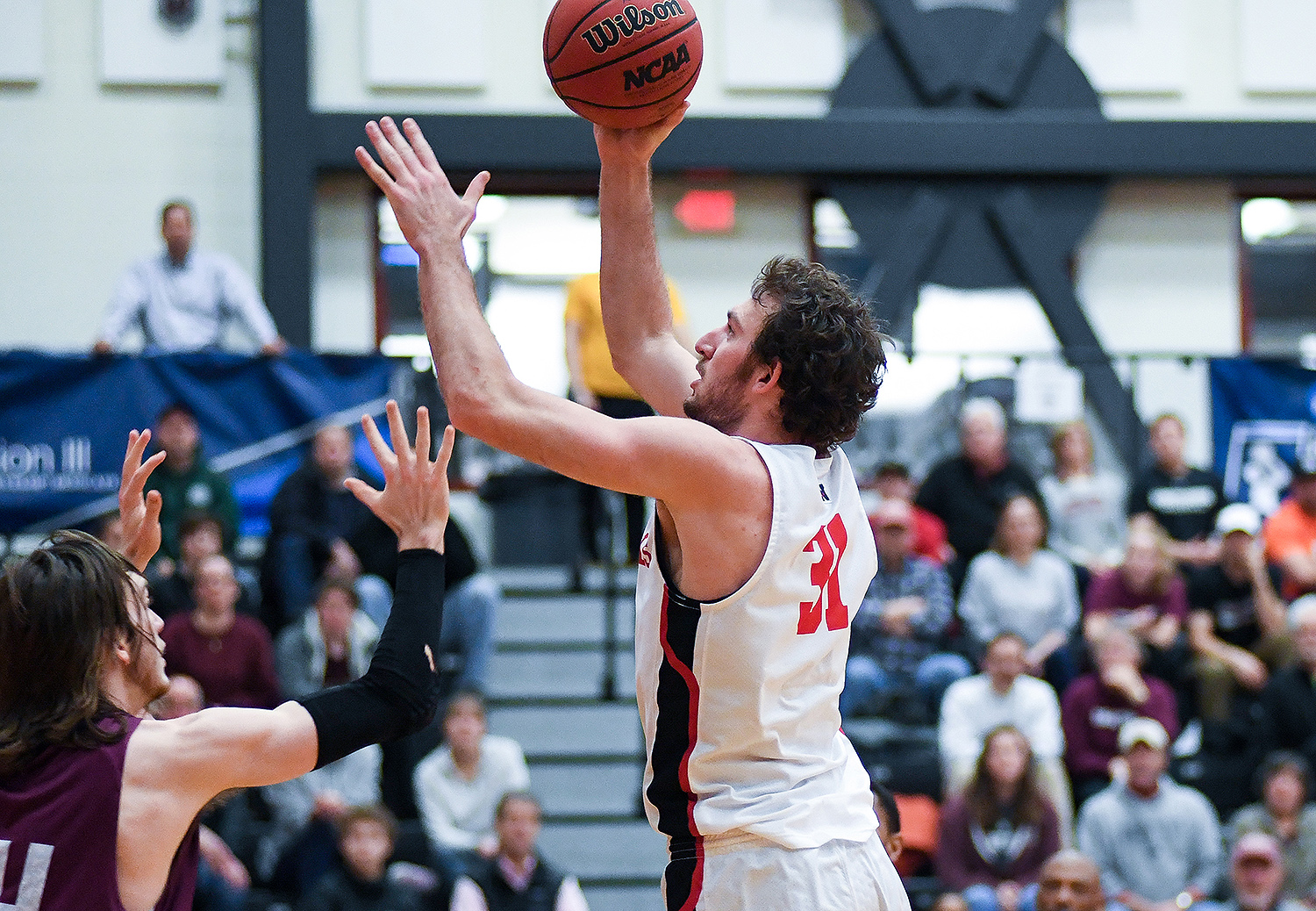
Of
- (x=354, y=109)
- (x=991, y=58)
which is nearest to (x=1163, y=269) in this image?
(x=991, y=58)

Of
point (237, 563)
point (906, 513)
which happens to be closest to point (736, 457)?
point (906, 513)

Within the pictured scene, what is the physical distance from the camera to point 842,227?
12789 millimetres

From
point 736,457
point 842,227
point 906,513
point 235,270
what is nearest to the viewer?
point 736,457

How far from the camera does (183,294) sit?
35.0 feet

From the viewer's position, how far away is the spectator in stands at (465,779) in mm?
8312

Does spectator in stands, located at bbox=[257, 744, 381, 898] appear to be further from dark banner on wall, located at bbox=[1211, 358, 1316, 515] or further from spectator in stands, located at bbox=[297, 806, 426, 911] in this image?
dark banner on wall, located at bbox=[1211, 358, 1316, 515]

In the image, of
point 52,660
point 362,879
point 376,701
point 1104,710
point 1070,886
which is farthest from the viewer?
Result: point 1104,710

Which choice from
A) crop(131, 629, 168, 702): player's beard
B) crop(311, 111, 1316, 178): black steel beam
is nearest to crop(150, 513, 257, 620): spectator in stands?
crop(311, 111, 1316, 178): black steel beam

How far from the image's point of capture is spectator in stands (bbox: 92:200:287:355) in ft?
34.8

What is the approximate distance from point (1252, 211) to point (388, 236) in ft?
22.2

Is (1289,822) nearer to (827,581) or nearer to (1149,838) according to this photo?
(1149,838)

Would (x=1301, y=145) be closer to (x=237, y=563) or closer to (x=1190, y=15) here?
(x=1190, y=15)

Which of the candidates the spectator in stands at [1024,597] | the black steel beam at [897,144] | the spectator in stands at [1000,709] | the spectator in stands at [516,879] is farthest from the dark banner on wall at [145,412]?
the spectator in stands at [1000,709]

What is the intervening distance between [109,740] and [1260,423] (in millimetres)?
9553
